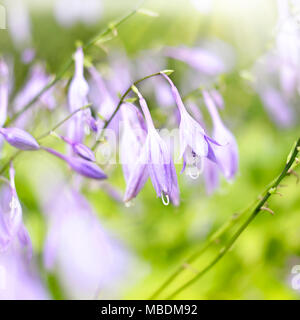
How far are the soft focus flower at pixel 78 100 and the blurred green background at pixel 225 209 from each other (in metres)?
0.18

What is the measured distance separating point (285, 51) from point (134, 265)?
0.42m

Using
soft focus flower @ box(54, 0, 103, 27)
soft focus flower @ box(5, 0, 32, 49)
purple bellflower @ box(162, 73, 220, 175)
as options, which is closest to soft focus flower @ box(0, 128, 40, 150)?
purple bellflower @ box(162, 73, 220, 175)

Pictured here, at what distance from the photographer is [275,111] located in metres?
0.91

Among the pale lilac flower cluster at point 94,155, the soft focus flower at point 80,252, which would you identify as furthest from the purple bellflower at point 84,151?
the soft focus flower at point 80,252

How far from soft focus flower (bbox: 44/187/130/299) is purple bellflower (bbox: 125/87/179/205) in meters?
0.15

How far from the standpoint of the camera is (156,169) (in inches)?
14.1

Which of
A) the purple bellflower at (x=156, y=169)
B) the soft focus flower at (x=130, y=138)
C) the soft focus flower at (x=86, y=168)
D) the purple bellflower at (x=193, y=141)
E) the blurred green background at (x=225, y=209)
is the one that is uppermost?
the purple bellflower at (x=193, y=141)

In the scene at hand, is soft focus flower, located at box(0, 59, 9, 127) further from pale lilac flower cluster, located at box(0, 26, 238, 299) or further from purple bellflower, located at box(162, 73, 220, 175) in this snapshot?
purple bellflower, located at box(162, 73, 220, 175)

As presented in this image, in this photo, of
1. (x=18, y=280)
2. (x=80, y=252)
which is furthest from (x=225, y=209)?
(x=18, y=280)

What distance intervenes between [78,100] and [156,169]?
131 millimetres

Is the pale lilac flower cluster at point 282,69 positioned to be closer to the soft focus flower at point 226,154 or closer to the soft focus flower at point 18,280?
the soft focus flower at point 226,154

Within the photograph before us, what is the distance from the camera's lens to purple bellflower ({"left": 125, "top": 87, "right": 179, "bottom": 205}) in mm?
359

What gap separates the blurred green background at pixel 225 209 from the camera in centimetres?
74

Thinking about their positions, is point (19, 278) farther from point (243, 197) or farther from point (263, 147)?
point (263, 147)
